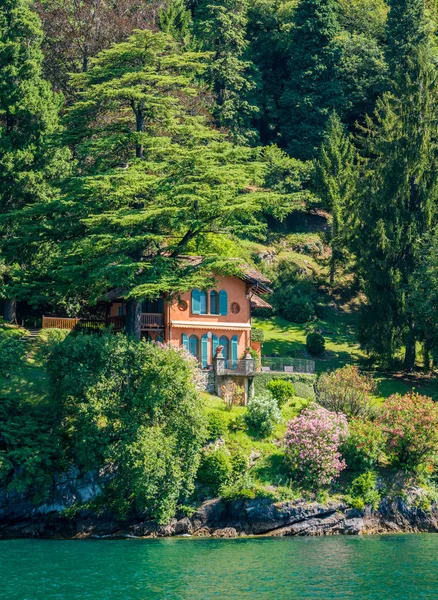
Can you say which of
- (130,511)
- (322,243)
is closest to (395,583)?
(130,511)

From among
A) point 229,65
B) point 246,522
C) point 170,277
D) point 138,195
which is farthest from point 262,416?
point 229,65

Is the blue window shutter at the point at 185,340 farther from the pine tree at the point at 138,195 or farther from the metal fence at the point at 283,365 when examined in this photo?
the metal fence at the point at 283,365

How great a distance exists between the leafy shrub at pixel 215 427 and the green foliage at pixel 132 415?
2.07 m

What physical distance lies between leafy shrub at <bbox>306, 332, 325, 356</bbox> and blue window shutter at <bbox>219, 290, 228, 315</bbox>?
44.9ft

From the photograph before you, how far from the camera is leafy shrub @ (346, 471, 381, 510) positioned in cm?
5074

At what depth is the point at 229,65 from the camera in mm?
93750

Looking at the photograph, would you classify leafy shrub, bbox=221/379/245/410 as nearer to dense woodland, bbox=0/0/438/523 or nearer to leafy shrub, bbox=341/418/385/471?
dense woodland, bbox=0/0/438/523

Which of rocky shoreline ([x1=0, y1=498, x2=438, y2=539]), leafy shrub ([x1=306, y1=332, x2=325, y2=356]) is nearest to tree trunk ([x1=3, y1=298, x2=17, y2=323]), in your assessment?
rocky shoreline ([x1=0, y1=498, x2=438, y2=539])

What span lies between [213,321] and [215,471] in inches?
495

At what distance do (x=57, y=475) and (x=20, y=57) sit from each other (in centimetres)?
2915

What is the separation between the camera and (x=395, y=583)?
3684 centimetres

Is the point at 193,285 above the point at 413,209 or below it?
below

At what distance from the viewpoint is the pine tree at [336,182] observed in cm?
8162

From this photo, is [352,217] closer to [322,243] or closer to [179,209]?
[322,243]
